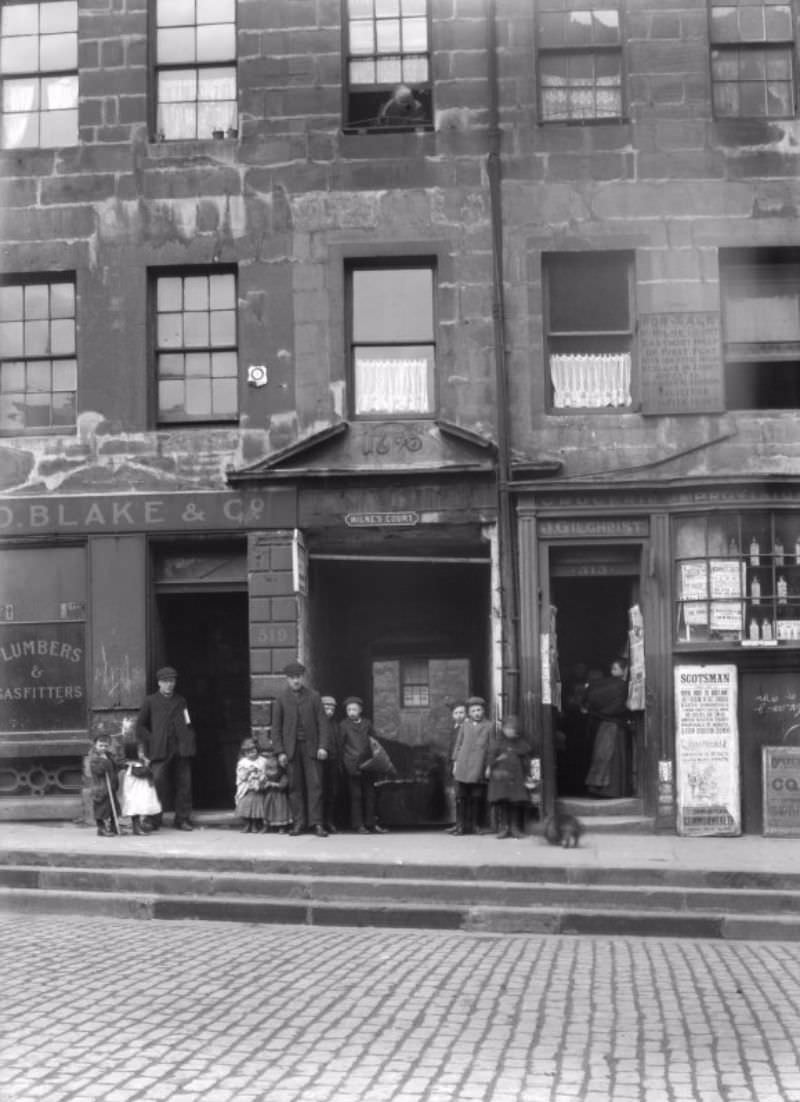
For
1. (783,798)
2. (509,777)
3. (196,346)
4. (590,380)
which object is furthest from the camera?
(196,346)

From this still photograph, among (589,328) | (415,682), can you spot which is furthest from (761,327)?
(415,682)

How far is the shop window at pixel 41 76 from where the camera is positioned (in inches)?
766

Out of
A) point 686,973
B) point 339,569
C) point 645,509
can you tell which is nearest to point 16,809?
point 339,569

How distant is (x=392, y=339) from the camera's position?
62.4 feet

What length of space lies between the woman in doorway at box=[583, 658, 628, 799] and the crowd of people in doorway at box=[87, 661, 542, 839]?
41.3 inches

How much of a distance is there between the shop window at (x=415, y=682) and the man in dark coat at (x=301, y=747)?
2169 millimetres

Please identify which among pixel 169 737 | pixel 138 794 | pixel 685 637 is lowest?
pixel 138 794

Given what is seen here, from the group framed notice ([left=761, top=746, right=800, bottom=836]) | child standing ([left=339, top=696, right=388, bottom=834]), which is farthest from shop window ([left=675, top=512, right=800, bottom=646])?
child standing ([left=339, top=696, right=388, bottom=834])

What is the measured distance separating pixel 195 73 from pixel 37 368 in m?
3.81

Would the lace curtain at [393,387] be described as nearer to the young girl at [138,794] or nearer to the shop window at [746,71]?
the shop window at [746,71]

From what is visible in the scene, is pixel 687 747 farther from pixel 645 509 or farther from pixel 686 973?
pixel 686 973

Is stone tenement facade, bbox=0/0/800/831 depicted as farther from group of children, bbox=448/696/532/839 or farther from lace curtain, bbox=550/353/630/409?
group of children, bbox=448/696/532/839

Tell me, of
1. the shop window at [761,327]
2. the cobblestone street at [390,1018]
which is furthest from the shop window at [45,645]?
the shop window at [761,327]

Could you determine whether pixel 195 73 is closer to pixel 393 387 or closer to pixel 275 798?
pixel 393 387
